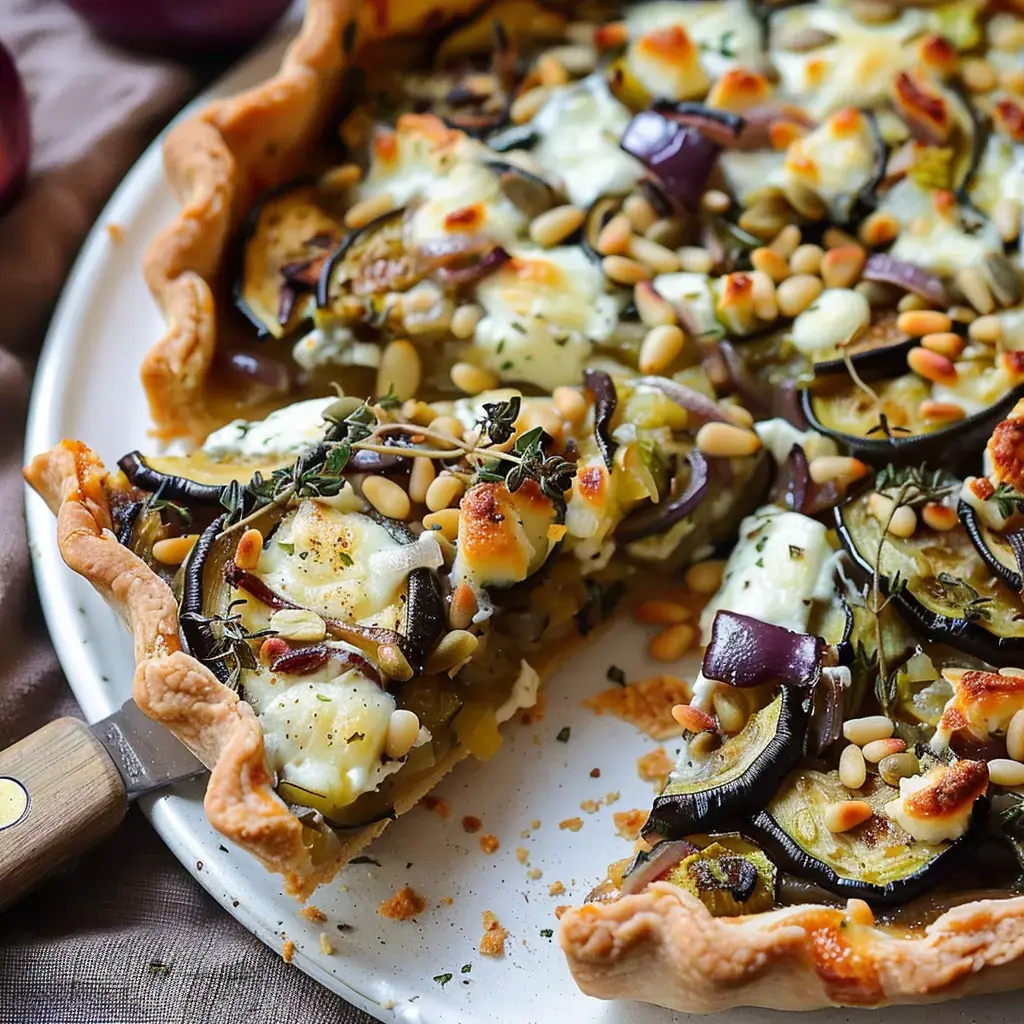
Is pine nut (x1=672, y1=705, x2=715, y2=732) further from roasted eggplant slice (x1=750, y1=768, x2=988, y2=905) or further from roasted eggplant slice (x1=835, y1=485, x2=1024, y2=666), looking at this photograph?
roasted eggplant slice (x1=835, y1=485, x2=1024, y2=666)

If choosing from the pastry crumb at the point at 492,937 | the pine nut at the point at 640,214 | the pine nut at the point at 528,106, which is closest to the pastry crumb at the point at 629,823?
the pastry crumb at the point at 492,937

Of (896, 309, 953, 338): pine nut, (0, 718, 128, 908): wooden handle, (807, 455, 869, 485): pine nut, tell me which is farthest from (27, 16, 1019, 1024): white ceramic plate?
(896, 309, 953, 338): pine nut

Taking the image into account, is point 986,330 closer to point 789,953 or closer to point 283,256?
point 789,953

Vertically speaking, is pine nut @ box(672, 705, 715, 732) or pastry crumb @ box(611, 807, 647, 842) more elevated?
pine nut @ box(672, 705, 715, 732)

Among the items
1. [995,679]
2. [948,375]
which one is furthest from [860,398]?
[995,679]

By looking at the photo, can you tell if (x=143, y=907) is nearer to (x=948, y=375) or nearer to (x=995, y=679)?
(x=995, y=679)
